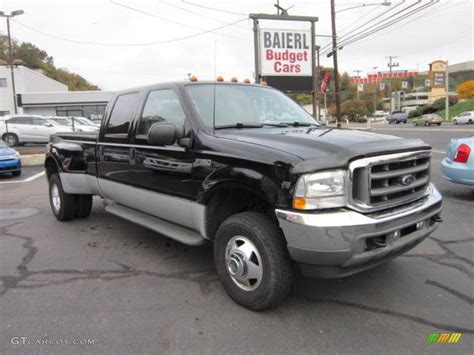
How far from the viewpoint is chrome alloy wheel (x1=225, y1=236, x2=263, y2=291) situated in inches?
130

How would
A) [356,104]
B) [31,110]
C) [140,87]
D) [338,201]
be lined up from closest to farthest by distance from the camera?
[338,201] → [140,87] → [31,110] → [356,104]

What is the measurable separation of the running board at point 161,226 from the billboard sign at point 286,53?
36.8 ft

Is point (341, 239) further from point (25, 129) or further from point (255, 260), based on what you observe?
point (25, 129)

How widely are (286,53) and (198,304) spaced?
1360 centimetres

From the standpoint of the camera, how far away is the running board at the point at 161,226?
12.9 feet

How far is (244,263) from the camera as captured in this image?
3342 millimetres

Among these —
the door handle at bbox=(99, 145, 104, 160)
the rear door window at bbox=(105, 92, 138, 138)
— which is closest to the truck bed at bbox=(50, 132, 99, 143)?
the door handle at bbox=(99, 145, 104, 160)

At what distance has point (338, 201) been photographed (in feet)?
9.58

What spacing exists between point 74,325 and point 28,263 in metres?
1.81

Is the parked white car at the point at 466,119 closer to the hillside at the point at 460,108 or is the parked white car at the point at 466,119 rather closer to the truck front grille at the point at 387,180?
the hillside at the point at 460,108

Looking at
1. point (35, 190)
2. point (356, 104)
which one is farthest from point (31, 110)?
point (356, 104)

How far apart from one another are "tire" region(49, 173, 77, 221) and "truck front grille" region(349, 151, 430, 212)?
4.82 meters

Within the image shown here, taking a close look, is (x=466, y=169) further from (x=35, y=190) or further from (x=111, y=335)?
(x=35, y=190)

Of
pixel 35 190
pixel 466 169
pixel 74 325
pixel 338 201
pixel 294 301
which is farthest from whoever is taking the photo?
pixel 35 190
